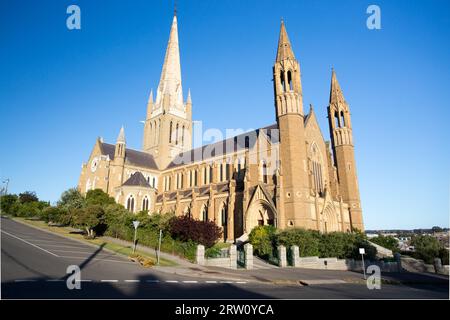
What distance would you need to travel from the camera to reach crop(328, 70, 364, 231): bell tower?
43.4m

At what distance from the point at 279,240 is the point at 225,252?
6.29 metres

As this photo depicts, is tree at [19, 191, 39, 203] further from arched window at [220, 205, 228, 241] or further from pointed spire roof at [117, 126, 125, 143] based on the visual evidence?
arched window at [220, 205, 228, 241]

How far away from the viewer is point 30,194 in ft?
244

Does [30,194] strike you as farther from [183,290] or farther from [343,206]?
[183,290]

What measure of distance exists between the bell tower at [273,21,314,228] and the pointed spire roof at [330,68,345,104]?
458 inches

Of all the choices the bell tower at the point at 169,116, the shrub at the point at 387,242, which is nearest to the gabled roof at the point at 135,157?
the bell tower at the point at 169,116

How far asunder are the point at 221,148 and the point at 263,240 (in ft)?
85.7

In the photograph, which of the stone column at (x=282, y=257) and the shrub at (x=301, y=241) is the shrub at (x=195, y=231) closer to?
the stone column at (x=282, y=257)

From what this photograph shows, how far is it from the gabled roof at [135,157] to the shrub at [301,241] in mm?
A: 39265

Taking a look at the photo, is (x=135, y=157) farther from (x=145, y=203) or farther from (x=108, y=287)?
(x=108, y=287)

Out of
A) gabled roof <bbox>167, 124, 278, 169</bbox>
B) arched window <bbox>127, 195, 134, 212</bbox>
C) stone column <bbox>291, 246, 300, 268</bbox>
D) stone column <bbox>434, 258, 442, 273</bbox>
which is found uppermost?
gabled roof <bbox>167, 124, 278, 169</bbox>

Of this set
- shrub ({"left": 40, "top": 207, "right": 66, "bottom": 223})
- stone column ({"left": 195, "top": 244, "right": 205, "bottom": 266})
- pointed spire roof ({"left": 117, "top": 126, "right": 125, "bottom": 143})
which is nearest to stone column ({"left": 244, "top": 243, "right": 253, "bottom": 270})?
stone column ({"left": 195, "top": 244, "right": 205, "bottom": 266})

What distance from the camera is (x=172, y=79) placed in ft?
234
